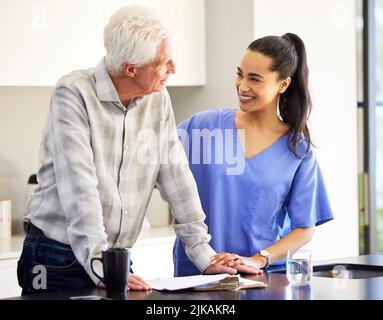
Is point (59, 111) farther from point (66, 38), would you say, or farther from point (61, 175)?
point (66, 38)

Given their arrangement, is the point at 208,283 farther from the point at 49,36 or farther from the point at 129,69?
the point at 49,36

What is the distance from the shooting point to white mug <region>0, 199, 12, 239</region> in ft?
12.2

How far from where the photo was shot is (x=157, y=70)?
2.35 m

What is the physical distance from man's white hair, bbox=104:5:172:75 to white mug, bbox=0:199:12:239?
5.23ft

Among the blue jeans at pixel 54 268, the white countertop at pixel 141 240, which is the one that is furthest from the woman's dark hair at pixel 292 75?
the white countertop at pixel 141 240

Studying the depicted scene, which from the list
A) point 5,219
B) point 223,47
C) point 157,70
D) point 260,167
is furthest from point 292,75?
point 5,219

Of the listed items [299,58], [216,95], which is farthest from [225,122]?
[216,95]

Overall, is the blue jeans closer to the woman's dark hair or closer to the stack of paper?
the stack of paper

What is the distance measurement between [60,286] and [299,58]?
46.6 inches

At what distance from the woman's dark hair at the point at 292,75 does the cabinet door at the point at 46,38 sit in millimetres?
1013

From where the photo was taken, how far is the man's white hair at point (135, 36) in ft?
7.45

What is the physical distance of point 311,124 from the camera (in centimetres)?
419
